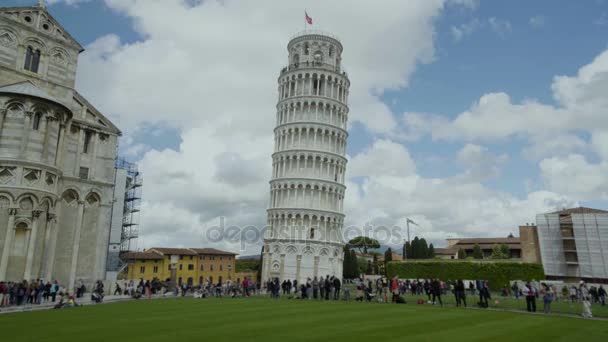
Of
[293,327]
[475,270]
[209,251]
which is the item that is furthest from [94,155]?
[209,251]

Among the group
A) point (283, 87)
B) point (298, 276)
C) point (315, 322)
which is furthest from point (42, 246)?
point (283, 87)

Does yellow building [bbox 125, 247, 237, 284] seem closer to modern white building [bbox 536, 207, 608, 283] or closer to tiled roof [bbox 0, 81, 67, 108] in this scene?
tiled roof [bbox 0, 81, 67, 108]

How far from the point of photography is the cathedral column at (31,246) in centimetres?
3000

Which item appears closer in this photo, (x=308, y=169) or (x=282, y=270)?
(x=282, y=270)

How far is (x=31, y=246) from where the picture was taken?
30.6m

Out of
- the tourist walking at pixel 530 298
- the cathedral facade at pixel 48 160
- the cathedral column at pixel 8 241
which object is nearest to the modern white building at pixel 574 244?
the tourist walking at pixel 530 298

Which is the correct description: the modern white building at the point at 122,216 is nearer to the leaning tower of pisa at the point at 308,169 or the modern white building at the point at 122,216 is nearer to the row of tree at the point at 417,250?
the leaning tower of pisa at the point at 308,169

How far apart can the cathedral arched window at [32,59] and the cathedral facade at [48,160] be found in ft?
0.24

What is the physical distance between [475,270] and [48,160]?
47.0 metres

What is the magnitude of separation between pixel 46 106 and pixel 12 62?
4908 millimetres

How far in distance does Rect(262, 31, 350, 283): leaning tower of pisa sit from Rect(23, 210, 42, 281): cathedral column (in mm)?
34814

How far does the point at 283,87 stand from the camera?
68062 millimetres

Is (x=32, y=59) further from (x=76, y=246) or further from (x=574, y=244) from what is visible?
(x=574, y=244)

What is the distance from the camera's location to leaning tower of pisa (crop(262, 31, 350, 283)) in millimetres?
61531
